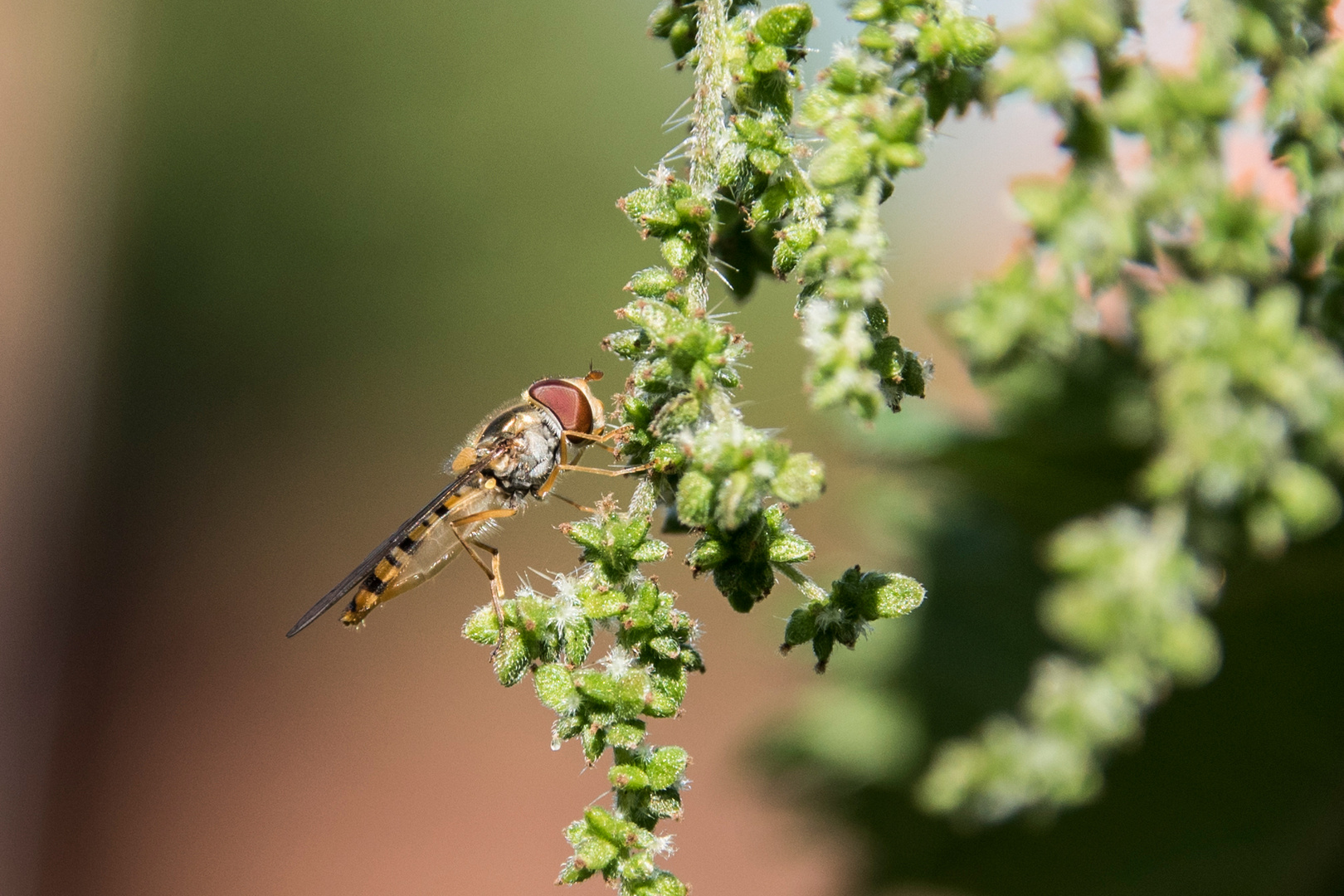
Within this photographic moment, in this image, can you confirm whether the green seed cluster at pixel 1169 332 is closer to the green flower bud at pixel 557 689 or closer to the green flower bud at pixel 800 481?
the green flower bud at pixel 800 481

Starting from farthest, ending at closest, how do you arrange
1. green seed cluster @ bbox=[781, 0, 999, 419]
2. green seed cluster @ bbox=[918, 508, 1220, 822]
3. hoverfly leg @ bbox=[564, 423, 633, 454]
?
1. hoverfly leg @ bbox=[564, 423, 633, 454]
2. green seed cluster @ bbox=[781, 0, 999, 419]
3. green seed cluster @ bbox=[918, 508, 1220, 822]

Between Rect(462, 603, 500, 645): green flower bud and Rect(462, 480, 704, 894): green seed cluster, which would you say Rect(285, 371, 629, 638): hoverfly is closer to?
Rect(462, 603, 500, 645): green flower bud

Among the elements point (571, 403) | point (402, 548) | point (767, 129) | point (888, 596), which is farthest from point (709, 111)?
point (402, 548)

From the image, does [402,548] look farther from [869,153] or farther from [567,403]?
[869,153]

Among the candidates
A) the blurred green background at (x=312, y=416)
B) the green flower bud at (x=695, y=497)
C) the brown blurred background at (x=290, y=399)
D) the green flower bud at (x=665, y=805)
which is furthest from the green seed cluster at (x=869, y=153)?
the brown blurred background at (x=290, y=399)

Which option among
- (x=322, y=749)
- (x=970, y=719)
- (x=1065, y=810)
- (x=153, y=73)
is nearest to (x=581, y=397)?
(x=970, y=719)

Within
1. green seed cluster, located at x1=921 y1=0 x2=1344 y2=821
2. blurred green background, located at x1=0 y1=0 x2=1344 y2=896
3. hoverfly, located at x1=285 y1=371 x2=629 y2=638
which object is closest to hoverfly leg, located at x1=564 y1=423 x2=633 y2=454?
hoverfly, located at x1=285 y1=371 x2=629 y2=638
